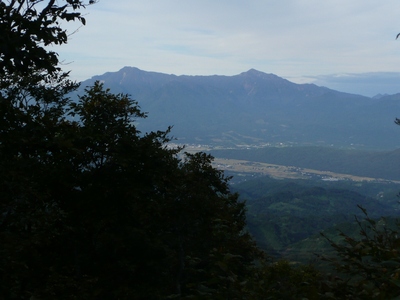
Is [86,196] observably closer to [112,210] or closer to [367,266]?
[112,210]

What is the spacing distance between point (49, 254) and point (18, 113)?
845 cm

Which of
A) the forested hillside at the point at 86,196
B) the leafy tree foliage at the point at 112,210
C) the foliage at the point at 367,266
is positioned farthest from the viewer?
the leafy tree foliage at the point at 112,210

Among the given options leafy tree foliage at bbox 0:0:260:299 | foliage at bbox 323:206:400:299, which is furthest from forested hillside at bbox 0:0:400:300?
foliage at bbox 323:206:400:299

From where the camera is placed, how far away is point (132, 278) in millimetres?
16875

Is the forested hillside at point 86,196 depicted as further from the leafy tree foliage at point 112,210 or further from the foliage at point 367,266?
the foliage at point 367,266

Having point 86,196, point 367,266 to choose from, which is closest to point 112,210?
point 86,196

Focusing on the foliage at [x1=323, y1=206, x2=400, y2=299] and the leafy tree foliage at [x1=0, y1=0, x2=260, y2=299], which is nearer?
the foliage at [x1=323, y1=206, x2=400, y2=299]

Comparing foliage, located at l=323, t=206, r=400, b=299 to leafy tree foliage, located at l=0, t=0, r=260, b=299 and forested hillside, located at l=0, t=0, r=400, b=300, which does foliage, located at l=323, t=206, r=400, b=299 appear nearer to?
forested hillside, located at l=0, t=0, r=400, b=300

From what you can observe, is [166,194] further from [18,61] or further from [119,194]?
[18,61]

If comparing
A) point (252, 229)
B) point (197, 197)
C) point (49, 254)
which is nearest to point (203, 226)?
point (197, 197)

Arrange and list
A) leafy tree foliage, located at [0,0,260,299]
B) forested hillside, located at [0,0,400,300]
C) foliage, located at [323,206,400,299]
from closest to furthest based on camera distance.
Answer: foliage, located at [323,206,400,299]
forested hillside, located at [0,0,400,300]
leafy tree foliage, located at [0,0,260,299]

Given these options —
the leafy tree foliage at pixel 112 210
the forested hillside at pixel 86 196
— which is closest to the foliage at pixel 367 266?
the forested hillside at pixel 86 196

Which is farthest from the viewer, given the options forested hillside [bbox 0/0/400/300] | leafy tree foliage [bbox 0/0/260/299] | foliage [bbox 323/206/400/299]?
leafy tree foliage [bbox 0/0/260/299]

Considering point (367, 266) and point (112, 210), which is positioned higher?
point (367, 266)
